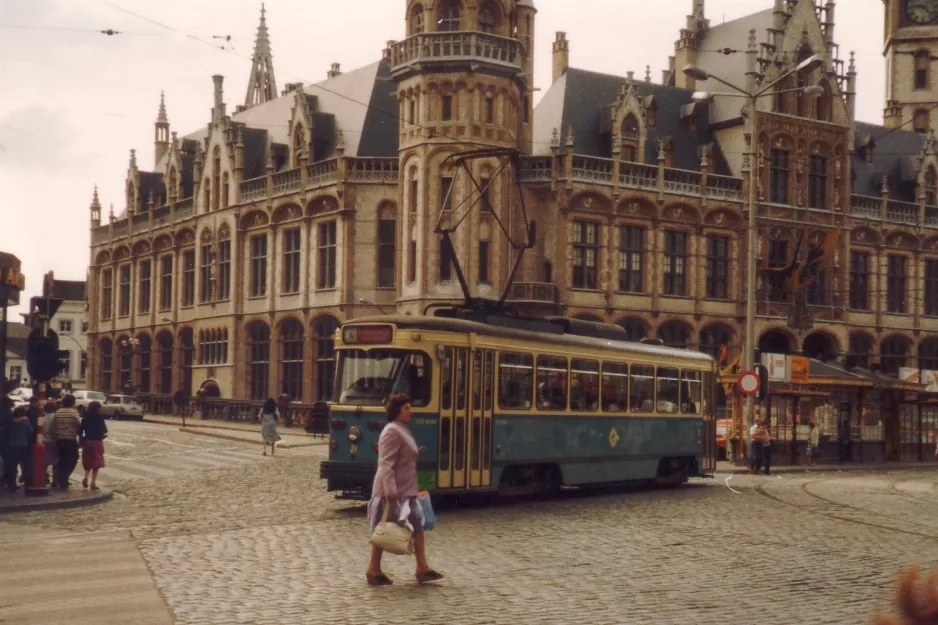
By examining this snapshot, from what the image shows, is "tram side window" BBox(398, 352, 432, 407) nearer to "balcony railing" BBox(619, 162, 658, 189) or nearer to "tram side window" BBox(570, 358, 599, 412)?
"tram side window" BBox(570, 358, 599, 412)

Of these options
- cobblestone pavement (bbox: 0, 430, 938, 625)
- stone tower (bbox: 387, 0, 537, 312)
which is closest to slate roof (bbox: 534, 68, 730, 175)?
stone tower (bbox: 387, 0, 537, 312)

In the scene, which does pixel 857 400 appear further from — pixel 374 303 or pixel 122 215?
pixel 122 215

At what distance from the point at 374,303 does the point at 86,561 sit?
40.4m

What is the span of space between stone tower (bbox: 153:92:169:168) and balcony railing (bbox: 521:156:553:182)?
36069mm

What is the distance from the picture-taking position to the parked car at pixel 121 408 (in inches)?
2297

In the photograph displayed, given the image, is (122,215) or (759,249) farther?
(122,215)

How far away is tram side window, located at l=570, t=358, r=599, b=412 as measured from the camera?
21.7 meters

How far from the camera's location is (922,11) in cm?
7388

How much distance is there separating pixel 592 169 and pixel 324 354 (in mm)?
12981

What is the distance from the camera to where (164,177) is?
7306cm

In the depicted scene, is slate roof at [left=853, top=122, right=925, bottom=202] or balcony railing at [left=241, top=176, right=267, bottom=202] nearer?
balcony railing at [left=241, top=176, right=267, bottom=202]

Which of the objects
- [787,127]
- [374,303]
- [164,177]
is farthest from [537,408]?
[164,177]

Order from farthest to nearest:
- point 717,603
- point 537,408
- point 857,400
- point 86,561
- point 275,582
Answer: point 857,400 → point 537,408 → point 86,561 → point 275,582 → point 717,603

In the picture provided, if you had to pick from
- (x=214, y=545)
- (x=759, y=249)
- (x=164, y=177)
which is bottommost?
(x=214, y=545)
